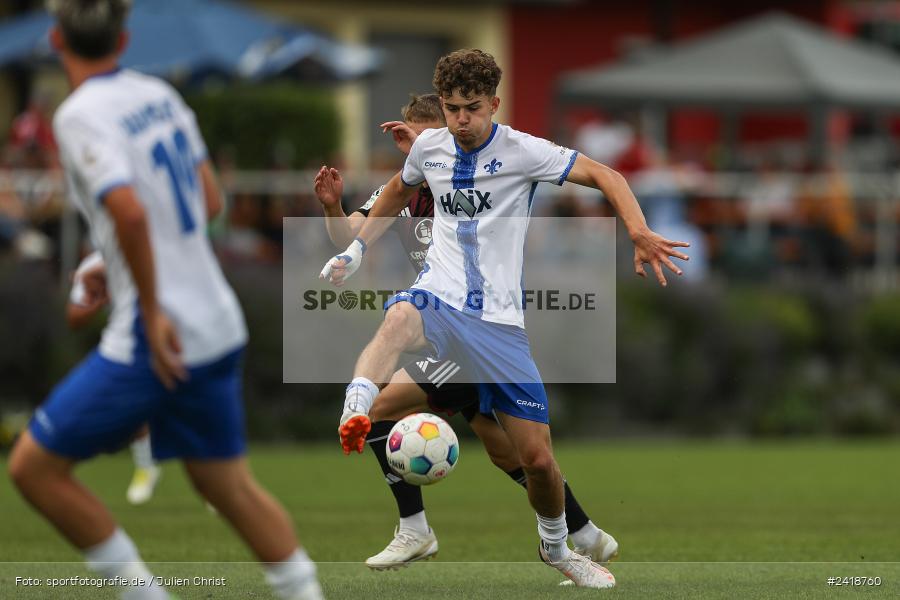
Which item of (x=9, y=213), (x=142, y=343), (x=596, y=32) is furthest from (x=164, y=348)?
(x=596, y=32)

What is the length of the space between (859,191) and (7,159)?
9.50 meters

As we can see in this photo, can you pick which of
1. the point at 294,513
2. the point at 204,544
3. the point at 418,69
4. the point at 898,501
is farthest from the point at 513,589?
the point at 418,69

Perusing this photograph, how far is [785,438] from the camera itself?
57.9ft

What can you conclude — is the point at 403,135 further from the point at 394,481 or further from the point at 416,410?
the point at 394,481

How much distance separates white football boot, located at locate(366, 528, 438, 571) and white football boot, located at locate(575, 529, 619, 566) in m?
0.71

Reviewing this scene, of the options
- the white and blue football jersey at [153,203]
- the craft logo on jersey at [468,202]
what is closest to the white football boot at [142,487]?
the craft logo on jersey at [468,202]

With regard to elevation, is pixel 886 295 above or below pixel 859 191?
below

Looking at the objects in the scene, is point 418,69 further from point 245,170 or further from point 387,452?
point 387,452

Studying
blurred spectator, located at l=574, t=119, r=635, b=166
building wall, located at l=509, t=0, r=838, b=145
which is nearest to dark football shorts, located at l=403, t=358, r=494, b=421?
blurred spectator, located at l=574, t=119, r=635, b=166

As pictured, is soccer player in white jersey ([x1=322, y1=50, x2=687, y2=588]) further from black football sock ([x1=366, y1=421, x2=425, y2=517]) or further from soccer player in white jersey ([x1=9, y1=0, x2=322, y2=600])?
soccer player in white jersey ([x1=9, y1=0, x2=322, y2=600])

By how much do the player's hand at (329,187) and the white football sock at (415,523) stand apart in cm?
154

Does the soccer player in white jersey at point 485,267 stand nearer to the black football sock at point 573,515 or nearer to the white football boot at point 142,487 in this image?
the black football sock at point 573,515

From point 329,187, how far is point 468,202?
0.73 metres

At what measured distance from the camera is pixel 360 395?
6.87 meters
